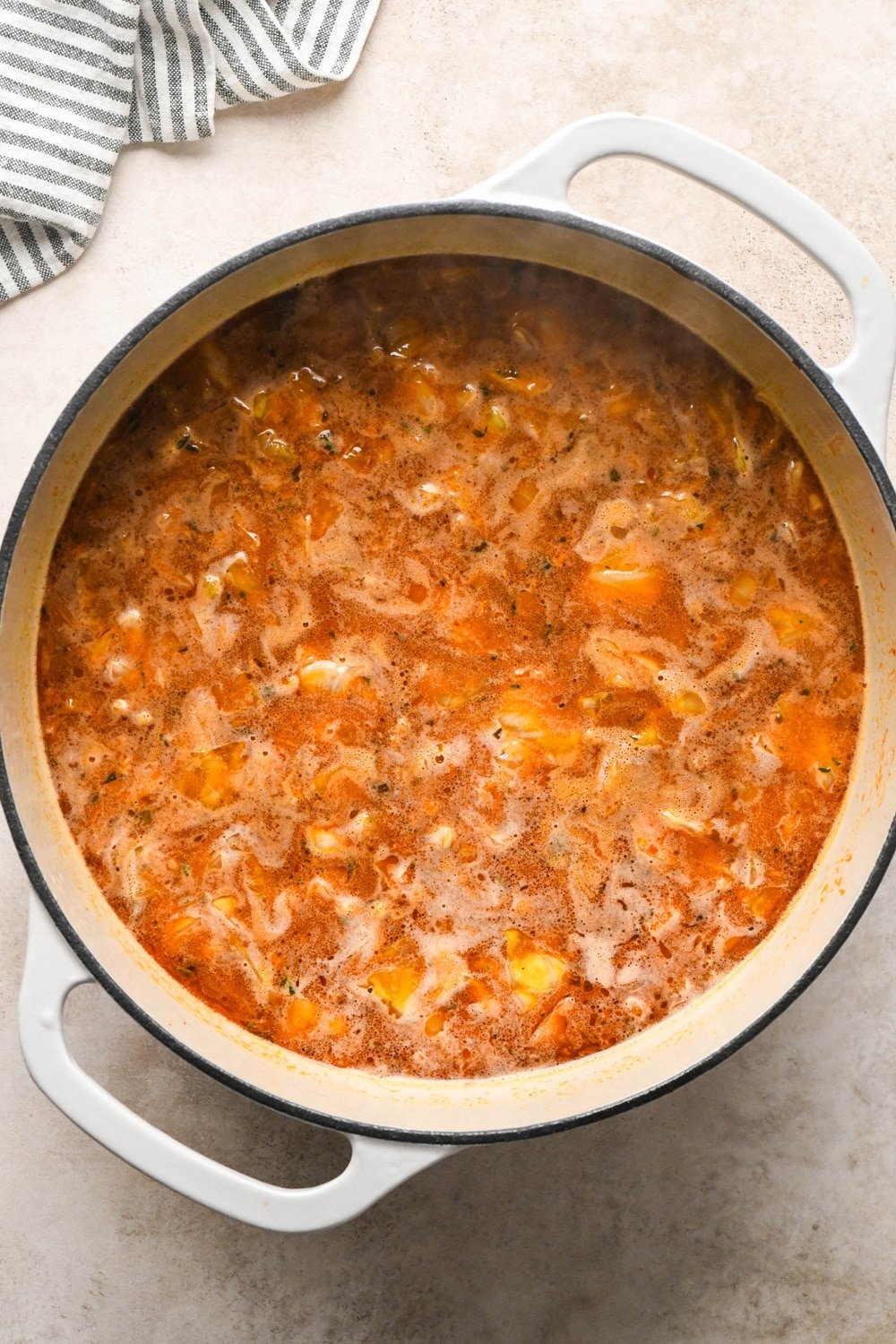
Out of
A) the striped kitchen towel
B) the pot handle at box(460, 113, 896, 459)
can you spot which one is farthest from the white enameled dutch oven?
the striped kitchen towel

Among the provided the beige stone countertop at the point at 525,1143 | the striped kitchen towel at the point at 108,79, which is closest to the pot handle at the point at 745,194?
the beige stone countertop at the point at 525,1143

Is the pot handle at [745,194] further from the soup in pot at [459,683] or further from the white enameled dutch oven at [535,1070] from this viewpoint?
the soup in pot at [459,683]

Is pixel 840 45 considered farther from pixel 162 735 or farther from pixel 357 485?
Answer: pixel 162 735

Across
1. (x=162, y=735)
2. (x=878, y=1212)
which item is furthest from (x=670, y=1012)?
(x=162, y=735)

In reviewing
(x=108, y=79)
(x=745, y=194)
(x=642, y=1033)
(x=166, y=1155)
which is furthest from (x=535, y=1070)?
(x=108, y=79)

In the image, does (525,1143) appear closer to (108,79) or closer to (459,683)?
(459,683)

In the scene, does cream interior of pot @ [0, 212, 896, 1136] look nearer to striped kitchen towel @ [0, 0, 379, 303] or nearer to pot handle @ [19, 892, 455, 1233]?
pot handle @ [19, 892, 455, 1233]
